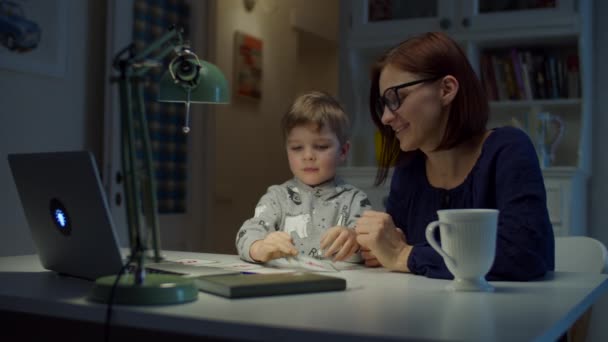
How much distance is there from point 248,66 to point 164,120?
1119 mm

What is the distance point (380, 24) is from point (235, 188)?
5.62 feet

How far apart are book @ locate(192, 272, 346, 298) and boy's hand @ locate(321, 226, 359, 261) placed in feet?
1.15

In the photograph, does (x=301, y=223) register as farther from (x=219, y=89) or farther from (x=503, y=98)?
(x=503, y=98)

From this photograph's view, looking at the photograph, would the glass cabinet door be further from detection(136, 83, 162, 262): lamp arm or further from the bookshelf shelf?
detection(136, 83, 162, 262): lamp arm

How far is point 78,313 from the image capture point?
93 centimetres

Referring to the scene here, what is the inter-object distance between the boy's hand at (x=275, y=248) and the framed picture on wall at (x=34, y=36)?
1845mm

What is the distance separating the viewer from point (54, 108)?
3.15 meters

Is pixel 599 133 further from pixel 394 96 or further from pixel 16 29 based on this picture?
pixel 16 29

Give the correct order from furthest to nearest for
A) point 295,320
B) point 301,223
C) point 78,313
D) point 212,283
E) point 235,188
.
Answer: point 235,188 → point 301,223 → point 212,283 → point 78,313 → point 295,320

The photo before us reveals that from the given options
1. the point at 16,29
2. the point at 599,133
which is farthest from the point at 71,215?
the point at 599,133

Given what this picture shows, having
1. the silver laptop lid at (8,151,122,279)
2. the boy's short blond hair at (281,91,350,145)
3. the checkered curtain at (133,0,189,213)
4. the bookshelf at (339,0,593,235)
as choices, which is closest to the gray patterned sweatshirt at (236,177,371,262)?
the boy's short blond hair at (281,91,350,145)

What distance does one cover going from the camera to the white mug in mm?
1054

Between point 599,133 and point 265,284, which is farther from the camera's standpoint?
point 599,133

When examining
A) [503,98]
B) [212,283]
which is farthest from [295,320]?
[503,98]
